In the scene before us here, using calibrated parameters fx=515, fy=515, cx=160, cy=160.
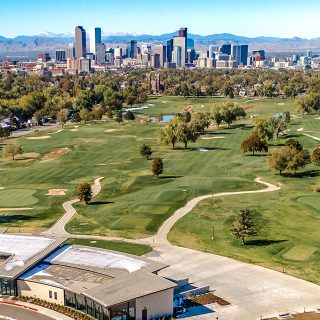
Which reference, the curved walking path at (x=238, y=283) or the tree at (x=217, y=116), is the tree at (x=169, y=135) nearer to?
the tree at (x=217, y=116)

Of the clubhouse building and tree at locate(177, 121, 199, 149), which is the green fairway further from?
tree at locate(177, 121, 199, 149)

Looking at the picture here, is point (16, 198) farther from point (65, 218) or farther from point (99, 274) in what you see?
point (99, 274)

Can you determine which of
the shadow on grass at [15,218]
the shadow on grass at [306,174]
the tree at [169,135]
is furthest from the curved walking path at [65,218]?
the tree at [169,135]

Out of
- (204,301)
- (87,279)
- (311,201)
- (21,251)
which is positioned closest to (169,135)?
(311,201)

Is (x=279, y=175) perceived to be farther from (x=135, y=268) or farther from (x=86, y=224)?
(x=135, y=268)

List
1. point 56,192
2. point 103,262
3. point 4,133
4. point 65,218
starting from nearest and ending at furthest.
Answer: point 103,262
point 65,218
point 56,192
point 4,133

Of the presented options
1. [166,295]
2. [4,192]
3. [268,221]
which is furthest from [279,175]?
[166,295]
